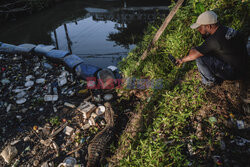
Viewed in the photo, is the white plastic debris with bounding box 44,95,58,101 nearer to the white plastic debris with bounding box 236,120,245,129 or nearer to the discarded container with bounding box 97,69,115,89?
the discarded container with bounding box 97,69,115,89

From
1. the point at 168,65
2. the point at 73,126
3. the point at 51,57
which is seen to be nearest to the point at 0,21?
the point at 51,57

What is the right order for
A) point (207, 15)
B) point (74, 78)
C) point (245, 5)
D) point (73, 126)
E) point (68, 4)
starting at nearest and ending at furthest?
point (207, 15) → point (73, 126) → point (245, 5) → point (74, 78) → point (68, 4)

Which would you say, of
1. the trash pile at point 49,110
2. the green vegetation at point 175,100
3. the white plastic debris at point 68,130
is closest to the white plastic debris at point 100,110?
the trash pile at point 49,110

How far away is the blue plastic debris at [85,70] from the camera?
306 cm

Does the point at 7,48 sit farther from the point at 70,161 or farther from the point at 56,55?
the point at 70,161

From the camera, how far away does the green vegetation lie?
4.81ft

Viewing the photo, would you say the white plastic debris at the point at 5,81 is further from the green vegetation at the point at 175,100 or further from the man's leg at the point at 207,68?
the man's leg at the point at 207,68

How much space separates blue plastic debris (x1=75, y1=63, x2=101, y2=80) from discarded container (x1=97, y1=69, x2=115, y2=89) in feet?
0.70

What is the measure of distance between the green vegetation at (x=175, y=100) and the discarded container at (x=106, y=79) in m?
0.33

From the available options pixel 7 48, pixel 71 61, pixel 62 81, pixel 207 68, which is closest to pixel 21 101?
pixel 62 81

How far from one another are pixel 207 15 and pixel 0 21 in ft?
33.8

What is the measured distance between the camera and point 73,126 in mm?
2334

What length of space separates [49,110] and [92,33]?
4.06 meters

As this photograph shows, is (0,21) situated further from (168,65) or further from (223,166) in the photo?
(223,166)
